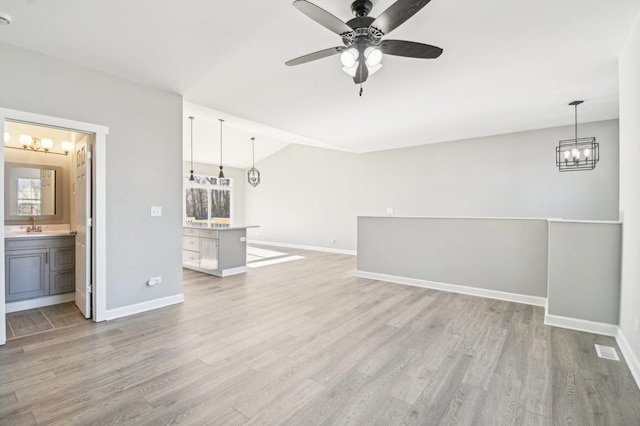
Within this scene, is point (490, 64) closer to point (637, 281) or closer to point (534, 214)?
→ point (637, 281)

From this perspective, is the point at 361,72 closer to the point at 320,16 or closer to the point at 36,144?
the point at 320,16

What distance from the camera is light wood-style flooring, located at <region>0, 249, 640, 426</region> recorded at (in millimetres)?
1861

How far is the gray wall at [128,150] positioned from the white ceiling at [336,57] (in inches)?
7.4

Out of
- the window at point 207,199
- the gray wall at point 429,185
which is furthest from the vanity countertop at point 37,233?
the gray wall at point 429,185

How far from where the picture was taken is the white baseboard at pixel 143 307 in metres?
3.45

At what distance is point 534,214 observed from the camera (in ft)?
19.2

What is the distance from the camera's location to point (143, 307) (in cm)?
368

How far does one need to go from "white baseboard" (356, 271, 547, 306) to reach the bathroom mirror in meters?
4.96

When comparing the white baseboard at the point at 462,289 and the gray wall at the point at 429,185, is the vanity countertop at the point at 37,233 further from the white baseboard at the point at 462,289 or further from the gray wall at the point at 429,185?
the gray wall at the point at 429,185

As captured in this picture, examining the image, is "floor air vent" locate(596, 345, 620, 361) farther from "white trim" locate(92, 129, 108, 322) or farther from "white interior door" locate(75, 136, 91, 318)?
"white interior door" locate(75, 136, 91, 318)

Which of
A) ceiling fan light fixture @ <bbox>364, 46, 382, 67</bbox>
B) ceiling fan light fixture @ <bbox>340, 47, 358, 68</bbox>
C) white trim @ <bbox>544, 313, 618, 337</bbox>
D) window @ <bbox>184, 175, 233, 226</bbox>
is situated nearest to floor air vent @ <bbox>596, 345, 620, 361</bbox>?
white trim @ <bbox>544, 313, 618, 337</bbox>

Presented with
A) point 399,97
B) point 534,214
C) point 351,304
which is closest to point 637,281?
point 351,304

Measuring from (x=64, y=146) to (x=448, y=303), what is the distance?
5.88m

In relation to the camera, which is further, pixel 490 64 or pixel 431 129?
pixel 431 129
